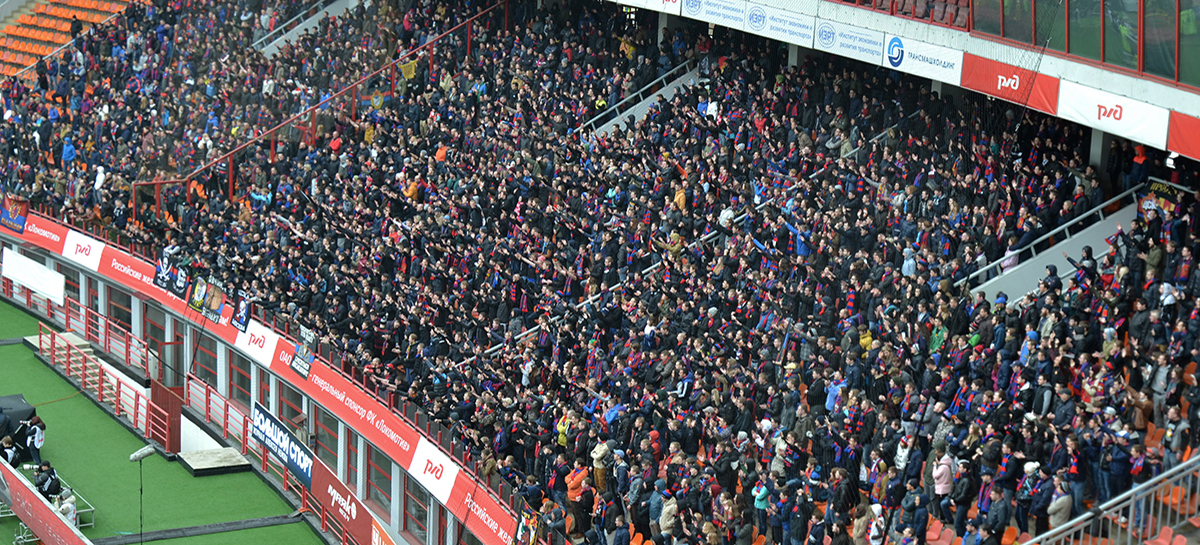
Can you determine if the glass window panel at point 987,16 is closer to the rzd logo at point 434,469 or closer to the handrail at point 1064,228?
the handrail at point 1064,228

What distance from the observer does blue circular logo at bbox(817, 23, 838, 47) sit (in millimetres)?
24094

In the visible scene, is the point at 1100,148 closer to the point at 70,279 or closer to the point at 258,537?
the point at 258,537

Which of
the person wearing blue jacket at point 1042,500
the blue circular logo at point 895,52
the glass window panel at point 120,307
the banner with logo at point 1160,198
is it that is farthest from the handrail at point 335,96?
the person wearing blue jacket at point 1042,500

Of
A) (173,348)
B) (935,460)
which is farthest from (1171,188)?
(173,348)

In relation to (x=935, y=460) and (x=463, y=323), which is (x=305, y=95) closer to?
(x=463, y=323)

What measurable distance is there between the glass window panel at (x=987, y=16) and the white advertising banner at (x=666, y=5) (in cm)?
742

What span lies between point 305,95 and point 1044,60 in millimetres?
19870

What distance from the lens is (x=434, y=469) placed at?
2300cm

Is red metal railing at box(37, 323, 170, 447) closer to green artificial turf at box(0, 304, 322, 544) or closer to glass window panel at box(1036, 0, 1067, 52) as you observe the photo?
green artificial turf at box(0, 304, 322, 544)

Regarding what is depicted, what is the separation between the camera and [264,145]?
33656 mm

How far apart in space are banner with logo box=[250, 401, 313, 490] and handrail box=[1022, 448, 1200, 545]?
44.5 feet

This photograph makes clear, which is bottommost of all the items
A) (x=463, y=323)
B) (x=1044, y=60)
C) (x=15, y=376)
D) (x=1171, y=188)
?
(x=15, y=376)

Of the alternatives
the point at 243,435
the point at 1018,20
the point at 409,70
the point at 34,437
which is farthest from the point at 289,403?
the point at 1018,20

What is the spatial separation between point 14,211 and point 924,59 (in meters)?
22.6
